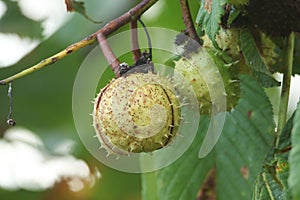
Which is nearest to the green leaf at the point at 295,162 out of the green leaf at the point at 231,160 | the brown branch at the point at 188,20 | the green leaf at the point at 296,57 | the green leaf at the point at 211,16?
the green leaf at the point at 211,16

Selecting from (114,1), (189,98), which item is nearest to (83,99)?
(189,98)

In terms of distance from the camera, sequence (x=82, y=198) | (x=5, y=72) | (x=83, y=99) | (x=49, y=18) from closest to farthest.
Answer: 1. (x=83, y=99)
2. (x=5, y=72)
3. (x=49, y=18)
4. (x=82, y=198)

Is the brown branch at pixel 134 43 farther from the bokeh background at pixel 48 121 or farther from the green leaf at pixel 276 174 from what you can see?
the bokeh background at pixel 48 121

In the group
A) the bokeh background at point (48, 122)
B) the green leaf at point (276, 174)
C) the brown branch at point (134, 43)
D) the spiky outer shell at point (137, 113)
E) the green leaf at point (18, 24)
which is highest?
the green leaf at point (18, 24)

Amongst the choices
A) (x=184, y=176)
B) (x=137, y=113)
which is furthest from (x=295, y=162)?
(x=184, y=176)

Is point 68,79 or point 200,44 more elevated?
point 68,79

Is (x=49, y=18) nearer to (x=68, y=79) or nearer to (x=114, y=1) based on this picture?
(x=68, y=79)
